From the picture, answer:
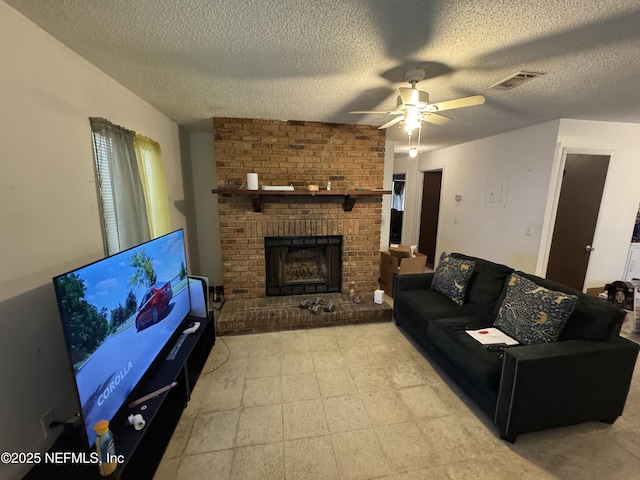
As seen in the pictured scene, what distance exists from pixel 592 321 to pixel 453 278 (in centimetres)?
108

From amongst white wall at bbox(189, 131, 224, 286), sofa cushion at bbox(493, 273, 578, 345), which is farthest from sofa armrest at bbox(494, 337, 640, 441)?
white wall at bbox(189, 131, 224, 286)

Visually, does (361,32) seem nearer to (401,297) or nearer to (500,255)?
(401,297)

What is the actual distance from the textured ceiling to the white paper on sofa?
1884 millimetres

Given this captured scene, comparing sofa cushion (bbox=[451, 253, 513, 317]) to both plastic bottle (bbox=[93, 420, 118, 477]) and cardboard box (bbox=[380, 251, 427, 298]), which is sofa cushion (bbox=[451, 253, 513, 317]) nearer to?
cardboard box (bbox=[380, 251, 427, 298])

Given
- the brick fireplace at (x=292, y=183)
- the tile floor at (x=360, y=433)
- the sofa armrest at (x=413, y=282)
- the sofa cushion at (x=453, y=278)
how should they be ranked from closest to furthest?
the tile floor at (x=360, y=433)
the sofa cushion at (x=453, y=278)
the sofa armrest at (x=413, y=282)
the brick fireplace at (x=292, y=183)

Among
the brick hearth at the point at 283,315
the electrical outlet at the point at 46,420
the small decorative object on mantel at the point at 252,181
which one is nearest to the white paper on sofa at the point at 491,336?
the brick hearth at the point at 283,315

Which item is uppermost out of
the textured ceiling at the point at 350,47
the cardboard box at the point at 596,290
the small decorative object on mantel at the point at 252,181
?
the textured ceiling at the point at 350,47

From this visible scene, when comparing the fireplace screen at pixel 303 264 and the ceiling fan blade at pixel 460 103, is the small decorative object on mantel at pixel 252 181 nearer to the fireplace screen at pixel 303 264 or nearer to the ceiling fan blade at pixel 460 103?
the fireplace screen at pixel 303 264

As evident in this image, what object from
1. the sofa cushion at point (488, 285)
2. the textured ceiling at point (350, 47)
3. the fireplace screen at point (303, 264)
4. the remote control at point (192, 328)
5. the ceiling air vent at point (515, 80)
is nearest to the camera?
the textured ceiling at point (350, 47)

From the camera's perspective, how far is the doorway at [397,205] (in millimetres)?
6480

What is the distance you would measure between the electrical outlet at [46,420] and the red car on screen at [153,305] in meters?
0.51

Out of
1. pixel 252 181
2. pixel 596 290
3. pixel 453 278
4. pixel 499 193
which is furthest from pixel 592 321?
pixel 252 181

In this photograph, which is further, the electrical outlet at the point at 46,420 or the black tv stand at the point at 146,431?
the electrical outlet at the point at 46,420

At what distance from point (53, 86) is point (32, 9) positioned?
0.34 meters
